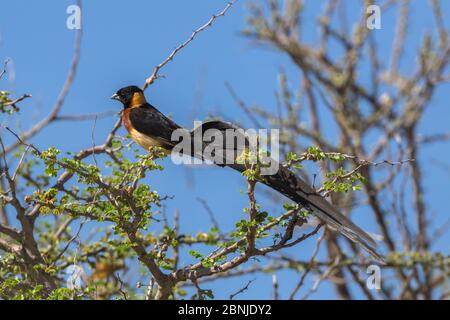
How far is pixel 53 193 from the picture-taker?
5.91m

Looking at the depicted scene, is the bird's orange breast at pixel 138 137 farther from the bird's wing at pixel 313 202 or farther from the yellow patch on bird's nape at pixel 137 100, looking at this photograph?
the bird's wing at pixel 313 202

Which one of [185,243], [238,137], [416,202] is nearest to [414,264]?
[416,202]

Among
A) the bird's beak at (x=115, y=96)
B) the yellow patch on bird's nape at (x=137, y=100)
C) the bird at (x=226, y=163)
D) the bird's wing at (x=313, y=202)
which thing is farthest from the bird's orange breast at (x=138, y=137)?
the bird's wing at (x=313, y=202)

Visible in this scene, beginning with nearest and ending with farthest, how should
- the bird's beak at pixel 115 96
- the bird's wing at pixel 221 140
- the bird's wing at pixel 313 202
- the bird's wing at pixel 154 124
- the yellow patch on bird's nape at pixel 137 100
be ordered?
the bird's wing at pixel 313 202, the bird's wing at pixel 221 140, the bird's wing at pixel 154 124, the yellow patch on bird's nape at pixel 137 100, the bird's beak at pixel 115 96

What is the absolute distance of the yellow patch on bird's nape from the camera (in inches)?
311

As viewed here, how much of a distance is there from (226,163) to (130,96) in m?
2.04

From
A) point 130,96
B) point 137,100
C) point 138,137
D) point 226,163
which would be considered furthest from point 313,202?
point 130,96

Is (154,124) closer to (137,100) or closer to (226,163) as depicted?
(137,100)

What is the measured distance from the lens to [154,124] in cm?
734

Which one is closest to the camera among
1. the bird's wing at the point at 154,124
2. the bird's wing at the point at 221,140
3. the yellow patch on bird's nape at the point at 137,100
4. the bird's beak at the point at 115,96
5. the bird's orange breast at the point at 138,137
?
the bird's wing at the point at 221,140

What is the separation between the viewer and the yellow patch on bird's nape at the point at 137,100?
25.9 ft

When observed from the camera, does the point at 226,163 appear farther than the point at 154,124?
No
